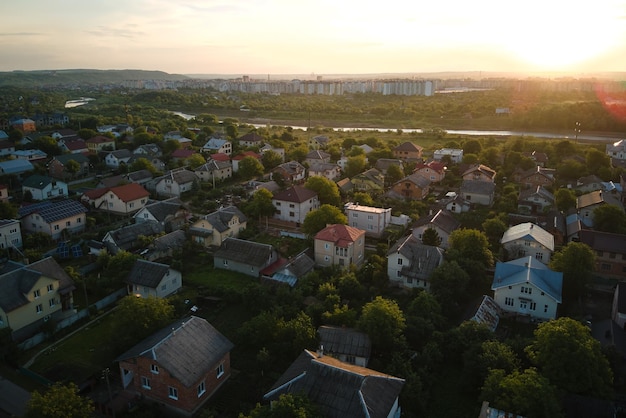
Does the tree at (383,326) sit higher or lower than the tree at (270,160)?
lower

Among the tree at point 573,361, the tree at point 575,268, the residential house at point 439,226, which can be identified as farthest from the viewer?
the residential house at point 439,226

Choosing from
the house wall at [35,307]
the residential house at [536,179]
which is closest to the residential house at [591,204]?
the residential house at [536,179]

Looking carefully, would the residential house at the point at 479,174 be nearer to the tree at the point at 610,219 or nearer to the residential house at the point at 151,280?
the tree at the point at 610,219

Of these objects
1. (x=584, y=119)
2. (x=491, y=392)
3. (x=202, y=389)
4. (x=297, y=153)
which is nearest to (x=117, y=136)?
(x=297, y=153)

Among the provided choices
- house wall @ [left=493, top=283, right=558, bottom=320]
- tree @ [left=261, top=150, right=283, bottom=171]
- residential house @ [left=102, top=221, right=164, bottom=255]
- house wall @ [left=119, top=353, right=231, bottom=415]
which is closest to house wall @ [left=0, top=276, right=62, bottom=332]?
residential house @ [left=102, top=221, right=164, bottom=255]

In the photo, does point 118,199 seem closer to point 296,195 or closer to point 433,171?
point 296,195

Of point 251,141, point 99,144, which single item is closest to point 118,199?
point 99,144

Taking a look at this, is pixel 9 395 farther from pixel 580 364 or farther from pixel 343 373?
pixel 580 364
